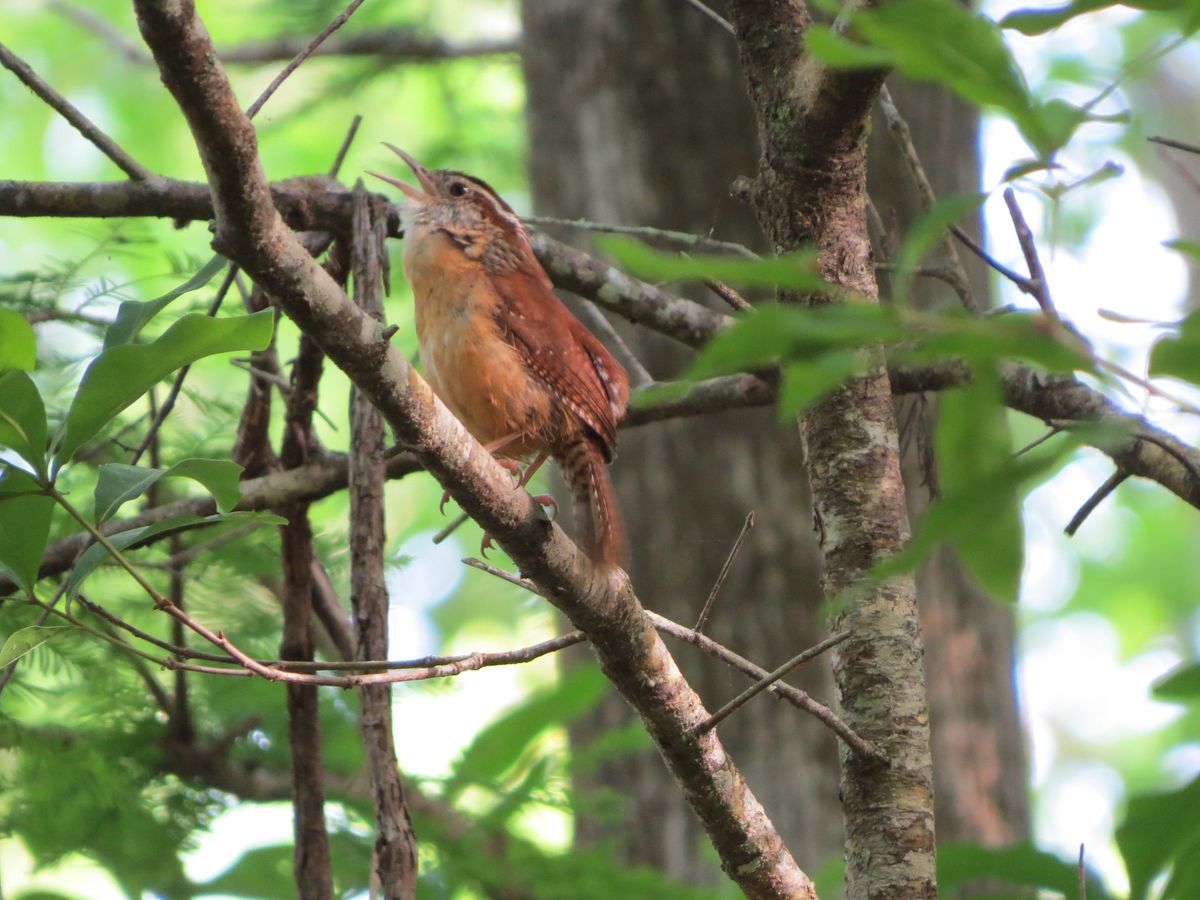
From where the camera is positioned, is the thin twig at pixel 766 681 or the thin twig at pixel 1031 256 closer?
the thin twig at pixel 1031 256

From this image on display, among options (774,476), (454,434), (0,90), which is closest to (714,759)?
(454,434)

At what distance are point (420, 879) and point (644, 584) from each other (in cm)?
256

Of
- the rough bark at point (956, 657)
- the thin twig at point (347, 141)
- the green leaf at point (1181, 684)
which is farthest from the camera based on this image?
the rough bark at point (956, 657)

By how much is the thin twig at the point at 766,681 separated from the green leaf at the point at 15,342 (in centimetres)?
123

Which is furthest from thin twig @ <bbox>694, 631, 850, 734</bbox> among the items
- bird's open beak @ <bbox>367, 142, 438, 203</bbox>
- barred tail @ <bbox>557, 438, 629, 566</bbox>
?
bird's open beak @ <bbox>367, 142, 438, 203</bbox>

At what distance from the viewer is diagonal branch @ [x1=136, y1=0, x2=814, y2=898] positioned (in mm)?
1493

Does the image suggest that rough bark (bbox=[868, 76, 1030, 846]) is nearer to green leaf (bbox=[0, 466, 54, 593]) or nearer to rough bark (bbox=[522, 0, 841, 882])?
rough bark (bbox=[522, 0, 841, 882])

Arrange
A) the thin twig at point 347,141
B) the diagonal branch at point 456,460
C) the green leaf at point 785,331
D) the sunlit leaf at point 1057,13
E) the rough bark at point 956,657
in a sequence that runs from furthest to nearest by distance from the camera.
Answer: the rough bark at point 956,657 → the thin twig at point 347,141 → the diagonal branch at point 456,460 → the sunlit leaf at point 1057,13 → the green leaf at point 785,331

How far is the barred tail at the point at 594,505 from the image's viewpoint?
243 cm

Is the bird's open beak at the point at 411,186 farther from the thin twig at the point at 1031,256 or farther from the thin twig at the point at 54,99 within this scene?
the thin twig at the point at 1031,256

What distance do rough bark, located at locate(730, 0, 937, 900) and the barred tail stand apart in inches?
17.2

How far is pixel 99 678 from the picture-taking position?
362 cm

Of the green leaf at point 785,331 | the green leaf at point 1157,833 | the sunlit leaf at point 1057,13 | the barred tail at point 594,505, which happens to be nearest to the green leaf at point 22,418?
the barred tail at point 594,505

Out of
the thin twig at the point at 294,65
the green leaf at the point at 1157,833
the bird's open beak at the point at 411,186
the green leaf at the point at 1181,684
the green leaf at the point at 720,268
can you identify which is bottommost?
the green leaf at the point at 1157,833
